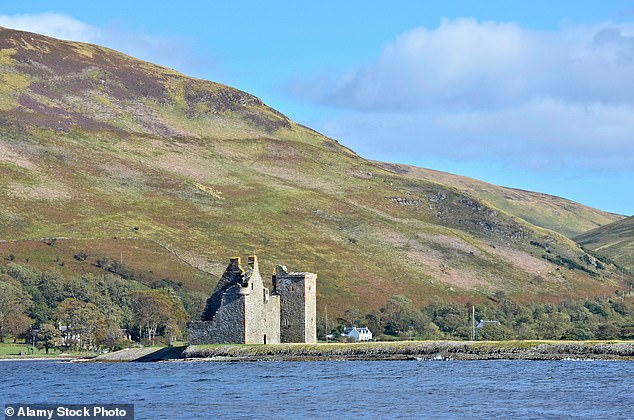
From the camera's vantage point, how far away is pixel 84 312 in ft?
403

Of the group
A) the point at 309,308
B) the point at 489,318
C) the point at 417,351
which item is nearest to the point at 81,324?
the point at 309,308

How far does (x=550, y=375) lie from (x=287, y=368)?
21.2 metres

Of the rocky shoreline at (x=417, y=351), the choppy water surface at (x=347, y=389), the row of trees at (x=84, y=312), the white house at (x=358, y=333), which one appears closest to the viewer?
the choppy water surface at (x=347, y=389)

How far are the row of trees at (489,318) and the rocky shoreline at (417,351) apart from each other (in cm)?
3149

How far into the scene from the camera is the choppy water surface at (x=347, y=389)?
53.8m

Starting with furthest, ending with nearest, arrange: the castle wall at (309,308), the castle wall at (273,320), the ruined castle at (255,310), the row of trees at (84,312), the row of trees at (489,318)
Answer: the row of trees at (489,318), the row of trees at (84,312), the castle wall at (309,308), the castle wall at (273,320), the ruined castle at (255,310)

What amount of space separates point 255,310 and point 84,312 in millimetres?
35201

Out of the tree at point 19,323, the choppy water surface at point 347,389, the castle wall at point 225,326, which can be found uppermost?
the tree at point 19,323

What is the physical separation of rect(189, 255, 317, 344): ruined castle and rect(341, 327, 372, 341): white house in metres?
39.7

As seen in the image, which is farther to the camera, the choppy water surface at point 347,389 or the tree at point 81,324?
the tree at point 81,324

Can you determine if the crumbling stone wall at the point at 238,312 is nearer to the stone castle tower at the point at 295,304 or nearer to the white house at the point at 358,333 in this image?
the stone castle tower at the point at 295,304

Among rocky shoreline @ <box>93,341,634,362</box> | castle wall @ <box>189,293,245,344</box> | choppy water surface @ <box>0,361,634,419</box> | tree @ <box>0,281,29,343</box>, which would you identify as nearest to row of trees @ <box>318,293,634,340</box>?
rocky shoreline @ <box>93,341,634,362</box>

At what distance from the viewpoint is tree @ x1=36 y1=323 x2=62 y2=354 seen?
123 m

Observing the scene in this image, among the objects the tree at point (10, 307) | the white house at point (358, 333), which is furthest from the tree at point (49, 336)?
the white house at point (358, 333)
